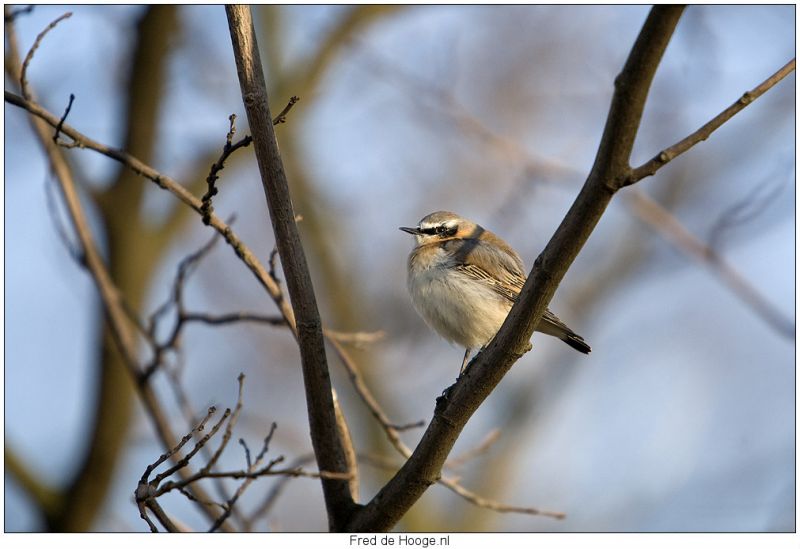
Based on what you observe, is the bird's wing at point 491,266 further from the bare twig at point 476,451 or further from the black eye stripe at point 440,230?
the bare twig at point 476,451

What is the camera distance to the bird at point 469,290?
17.0 ft

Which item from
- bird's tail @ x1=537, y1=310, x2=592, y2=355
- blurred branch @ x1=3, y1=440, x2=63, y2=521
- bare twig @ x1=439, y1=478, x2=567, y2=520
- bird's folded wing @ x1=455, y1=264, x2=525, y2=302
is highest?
bird's folded wing @ x1=455, y1=264, x2=525, y2=302

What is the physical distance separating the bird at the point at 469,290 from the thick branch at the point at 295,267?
5.68ft

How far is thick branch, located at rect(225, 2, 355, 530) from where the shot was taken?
3.12 meters

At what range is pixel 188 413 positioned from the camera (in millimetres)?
4938

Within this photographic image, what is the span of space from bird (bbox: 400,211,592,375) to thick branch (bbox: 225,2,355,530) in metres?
1.73

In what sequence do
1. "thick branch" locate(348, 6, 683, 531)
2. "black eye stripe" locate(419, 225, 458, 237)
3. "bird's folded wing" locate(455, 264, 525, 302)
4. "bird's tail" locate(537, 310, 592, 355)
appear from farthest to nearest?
"black eye stripe" locate(419, 225, 458, 237) < "bird's folded wing" locate(455, 264, 525, 302) < "bird's tail" locate(537, 310, 592, 355) < "thick branch" locate(348, 6, 683, 531)

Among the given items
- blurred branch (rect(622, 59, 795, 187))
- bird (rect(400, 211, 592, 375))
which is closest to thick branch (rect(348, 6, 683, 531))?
blurred branch (rect(622, 59, 795, 187))

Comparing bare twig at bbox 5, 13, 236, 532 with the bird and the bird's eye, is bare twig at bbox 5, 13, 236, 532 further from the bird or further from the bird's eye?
the bird's eye

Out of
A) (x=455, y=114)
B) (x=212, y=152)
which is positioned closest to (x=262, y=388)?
(x=212, y=152)

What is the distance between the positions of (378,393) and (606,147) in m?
8.21

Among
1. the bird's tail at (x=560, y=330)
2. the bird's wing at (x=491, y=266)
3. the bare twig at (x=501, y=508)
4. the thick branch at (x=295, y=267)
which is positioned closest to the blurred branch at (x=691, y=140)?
the thick branch at (x=295, y=267)

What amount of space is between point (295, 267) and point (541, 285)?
3.46 feet
